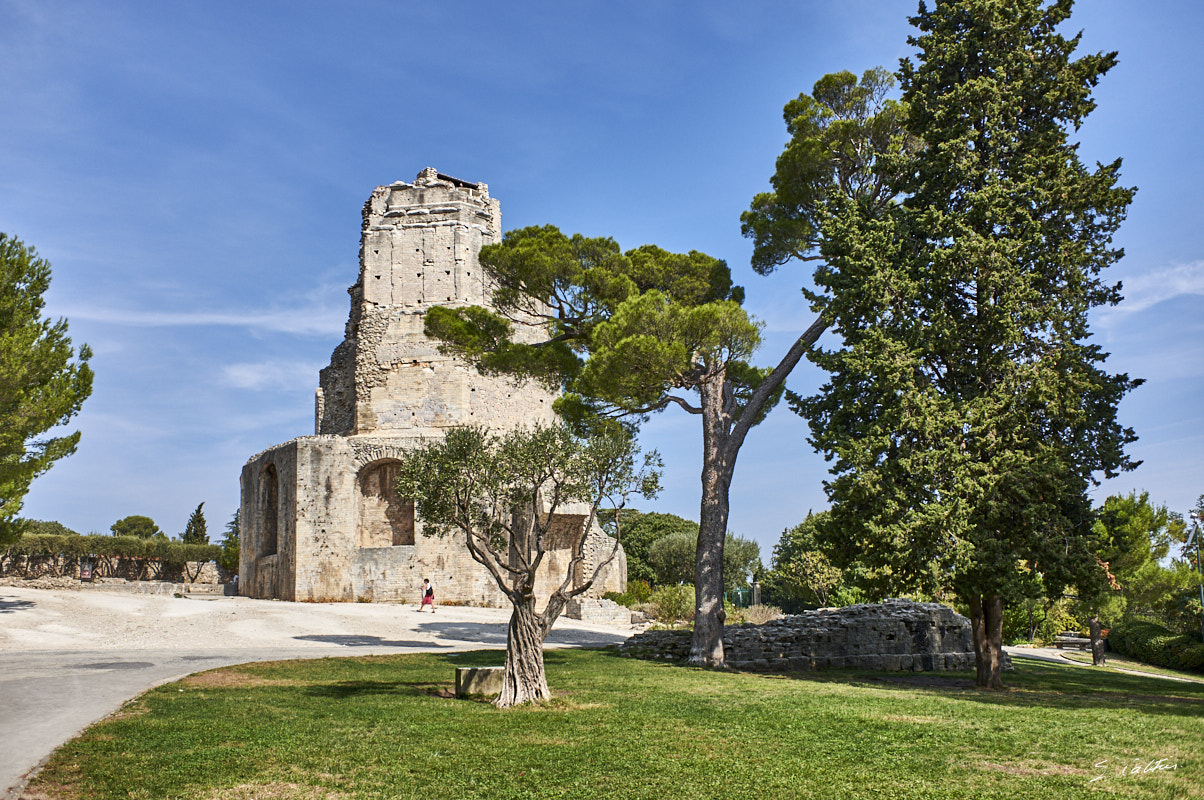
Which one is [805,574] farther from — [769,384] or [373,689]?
[373,689]

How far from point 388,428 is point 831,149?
19797 millimetres

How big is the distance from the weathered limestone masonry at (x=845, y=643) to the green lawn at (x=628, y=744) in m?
4.41

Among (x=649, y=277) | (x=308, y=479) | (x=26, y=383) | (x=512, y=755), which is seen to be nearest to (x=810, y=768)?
(x=512, y=755)

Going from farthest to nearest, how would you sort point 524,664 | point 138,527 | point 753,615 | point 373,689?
point 138,527
point 753,615
point 373,689
point 524,664

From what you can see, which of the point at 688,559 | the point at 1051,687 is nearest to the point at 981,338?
the point at 1051,687

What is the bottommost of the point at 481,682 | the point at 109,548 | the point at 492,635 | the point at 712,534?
the point at 492,635

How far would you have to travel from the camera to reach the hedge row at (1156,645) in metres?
19.3

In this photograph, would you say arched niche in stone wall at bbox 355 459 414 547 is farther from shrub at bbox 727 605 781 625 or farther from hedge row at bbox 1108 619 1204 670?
hedge row at bbox 1108 619 1204 670

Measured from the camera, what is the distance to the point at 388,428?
99.6ft

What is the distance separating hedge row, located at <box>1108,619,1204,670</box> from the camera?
1928 cm

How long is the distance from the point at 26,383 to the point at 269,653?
9420 mm

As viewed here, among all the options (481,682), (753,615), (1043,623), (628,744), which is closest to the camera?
(628,744)

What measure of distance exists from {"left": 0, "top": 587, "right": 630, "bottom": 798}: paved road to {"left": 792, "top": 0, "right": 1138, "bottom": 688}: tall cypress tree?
953 centimetres

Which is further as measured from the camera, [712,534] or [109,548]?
[109,548]
